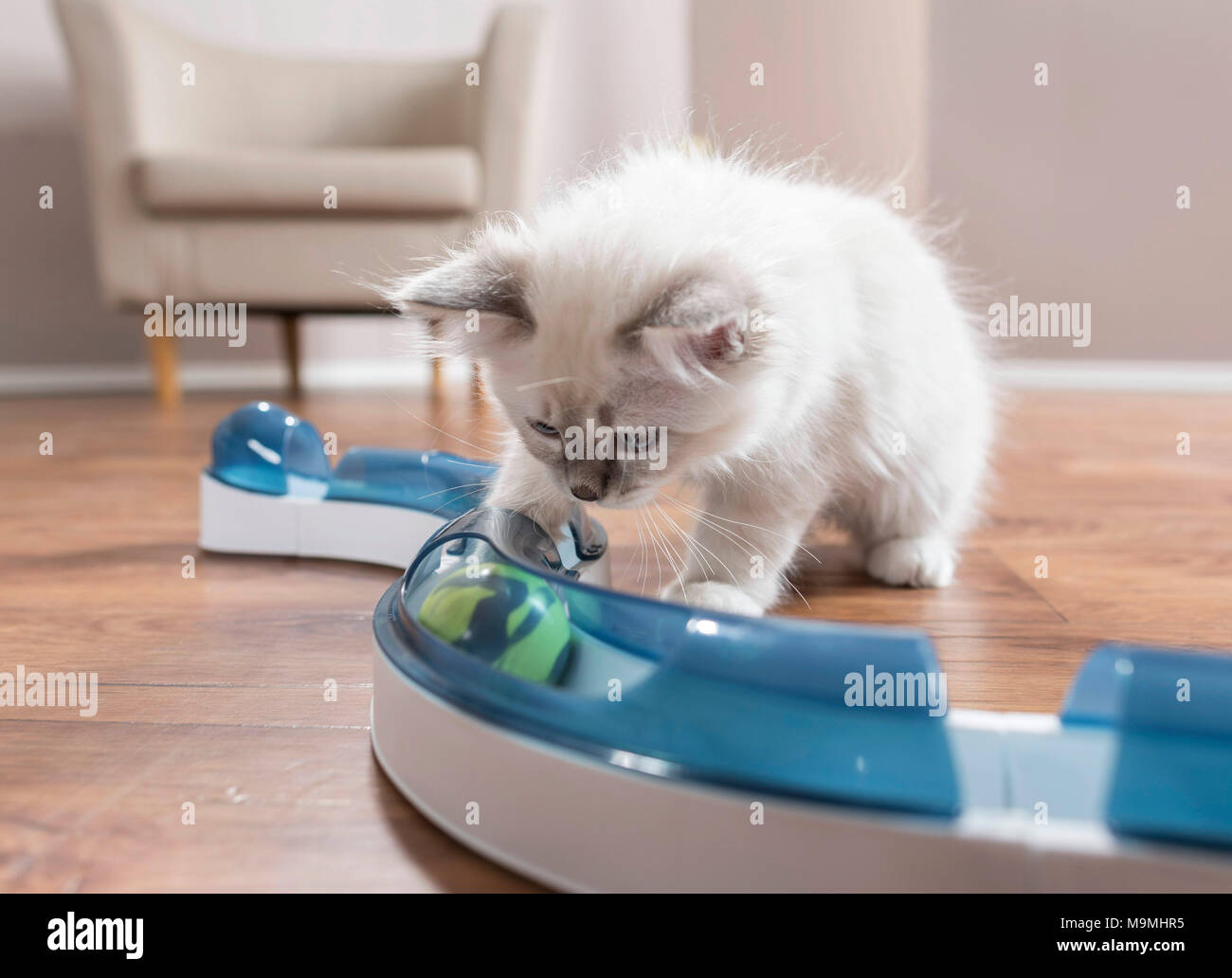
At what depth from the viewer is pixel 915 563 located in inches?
58.2

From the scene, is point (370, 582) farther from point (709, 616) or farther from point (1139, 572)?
point (1139, 572)

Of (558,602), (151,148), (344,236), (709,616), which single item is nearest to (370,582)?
(558,602)

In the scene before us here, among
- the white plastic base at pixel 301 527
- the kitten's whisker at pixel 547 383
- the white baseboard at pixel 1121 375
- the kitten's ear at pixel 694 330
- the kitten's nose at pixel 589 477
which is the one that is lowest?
the white baseboard at pixel 1121 375

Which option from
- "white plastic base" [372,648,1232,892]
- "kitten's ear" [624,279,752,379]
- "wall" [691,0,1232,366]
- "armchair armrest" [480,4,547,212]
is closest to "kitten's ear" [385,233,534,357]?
"kitten's ear" [624,279,752,379]

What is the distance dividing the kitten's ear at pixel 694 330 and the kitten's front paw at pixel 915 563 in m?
0.58

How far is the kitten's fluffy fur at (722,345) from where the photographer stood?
39.5 inches

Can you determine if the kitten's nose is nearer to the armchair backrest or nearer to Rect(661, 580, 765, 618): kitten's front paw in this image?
Rect(661, 580, 765, 618): kitten's front paw

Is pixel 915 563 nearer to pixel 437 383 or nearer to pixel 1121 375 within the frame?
pixel 437 383

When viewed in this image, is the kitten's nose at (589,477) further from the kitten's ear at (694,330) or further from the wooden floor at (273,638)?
the wooden floor at (273,638)

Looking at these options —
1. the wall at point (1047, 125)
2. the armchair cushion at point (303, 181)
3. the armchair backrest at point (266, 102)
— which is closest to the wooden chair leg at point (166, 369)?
→ the armchair backrest at point (266, 102)

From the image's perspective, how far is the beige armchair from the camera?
346 centimetres

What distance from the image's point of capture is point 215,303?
3.70 metres
